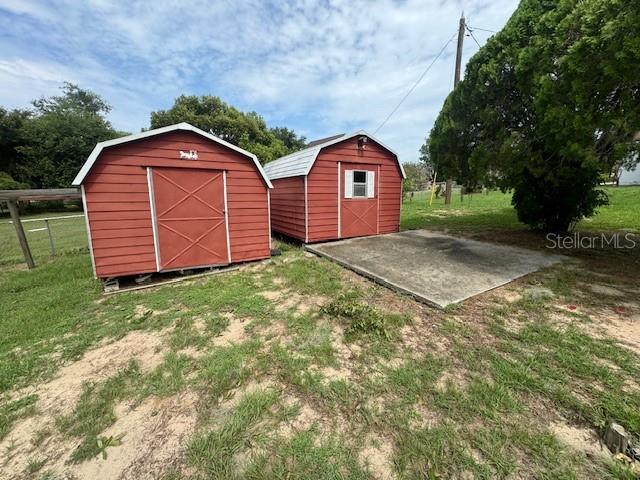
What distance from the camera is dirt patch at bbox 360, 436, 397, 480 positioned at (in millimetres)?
1665

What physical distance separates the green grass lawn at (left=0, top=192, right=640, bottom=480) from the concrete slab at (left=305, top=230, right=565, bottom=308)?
331mm

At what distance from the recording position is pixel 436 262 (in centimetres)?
556

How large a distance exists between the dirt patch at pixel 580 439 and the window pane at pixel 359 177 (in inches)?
270

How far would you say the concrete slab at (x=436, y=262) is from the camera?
4262mm

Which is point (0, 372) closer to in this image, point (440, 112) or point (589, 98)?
point (589, 98)

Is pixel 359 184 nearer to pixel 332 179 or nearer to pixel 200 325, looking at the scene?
pixel 332 179

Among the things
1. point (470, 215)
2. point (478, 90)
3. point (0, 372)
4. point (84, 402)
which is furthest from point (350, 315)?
point (470, 215)

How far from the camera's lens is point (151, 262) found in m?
5.07

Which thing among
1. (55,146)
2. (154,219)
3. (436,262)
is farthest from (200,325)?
(55,146)

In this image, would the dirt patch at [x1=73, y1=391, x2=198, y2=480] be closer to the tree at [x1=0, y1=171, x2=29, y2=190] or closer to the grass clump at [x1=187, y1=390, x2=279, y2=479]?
the grass clump at [x1=187, y1=390, x2=279, y2=479]

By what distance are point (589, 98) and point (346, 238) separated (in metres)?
5.63

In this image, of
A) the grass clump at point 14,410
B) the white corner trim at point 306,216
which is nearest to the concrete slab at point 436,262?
the white corner trim at point 306,216

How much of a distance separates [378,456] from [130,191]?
5242mm

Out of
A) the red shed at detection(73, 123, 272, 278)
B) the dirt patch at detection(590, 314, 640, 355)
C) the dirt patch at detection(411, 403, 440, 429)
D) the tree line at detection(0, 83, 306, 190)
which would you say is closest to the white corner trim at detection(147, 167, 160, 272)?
the red shed at detection(73, 123, 272, 278)
